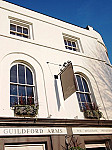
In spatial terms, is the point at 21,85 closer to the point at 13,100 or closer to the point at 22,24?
the point at 13,100

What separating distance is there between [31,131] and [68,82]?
2.52 meters

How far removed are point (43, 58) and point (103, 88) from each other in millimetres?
4015

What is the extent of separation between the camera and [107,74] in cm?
1135

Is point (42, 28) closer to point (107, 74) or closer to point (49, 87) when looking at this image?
point (49, 87)

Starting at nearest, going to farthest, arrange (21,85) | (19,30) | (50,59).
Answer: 1. (21,85)
2. (50,59)
3. (19,30)

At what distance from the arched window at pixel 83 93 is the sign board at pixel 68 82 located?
1531 mm

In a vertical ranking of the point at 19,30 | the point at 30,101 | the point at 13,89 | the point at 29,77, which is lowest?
the point at 30,101

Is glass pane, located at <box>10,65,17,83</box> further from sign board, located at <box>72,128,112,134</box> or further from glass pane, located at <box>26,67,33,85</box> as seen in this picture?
sign board, located at <box>72,128,112,134</box>

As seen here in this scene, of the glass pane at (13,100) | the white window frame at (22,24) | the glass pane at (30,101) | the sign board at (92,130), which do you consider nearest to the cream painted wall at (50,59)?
the white window frame at (22,24)

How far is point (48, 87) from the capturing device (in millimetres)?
8023

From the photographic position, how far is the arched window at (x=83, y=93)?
873 cm

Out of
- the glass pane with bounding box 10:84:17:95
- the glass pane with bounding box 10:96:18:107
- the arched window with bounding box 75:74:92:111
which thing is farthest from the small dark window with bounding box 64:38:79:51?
the glass pane with bounding box 10:96:18:107

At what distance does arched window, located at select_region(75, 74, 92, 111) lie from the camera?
8.73m

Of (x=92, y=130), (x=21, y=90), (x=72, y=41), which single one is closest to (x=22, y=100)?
(x=21, y=90)
